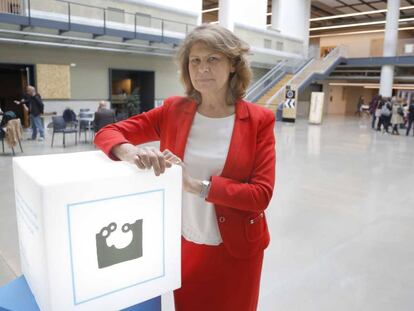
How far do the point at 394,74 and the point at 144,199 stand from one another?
78.4ft

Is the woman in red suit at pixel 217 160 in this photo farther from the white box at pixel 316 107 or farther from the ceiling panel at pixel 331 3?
the ceiling panel at pixel 331 3

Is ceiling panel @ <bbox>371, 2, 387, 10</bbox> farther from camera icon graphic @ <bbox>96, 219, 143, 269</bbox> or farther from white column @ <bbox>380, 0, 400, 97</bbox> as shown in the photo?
camera icon graphic @ <bbox>96, 219, 143, 269</bbox>

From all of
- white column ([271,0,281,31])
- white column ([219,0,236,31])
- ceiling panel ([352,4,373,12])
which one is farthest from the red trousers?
ceiling panel ([352,4,373,12])

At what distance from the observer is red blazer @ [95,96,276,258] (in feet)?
3.52

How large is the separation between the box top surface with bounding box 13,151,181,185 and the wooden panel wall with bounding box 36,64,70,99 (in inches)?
539

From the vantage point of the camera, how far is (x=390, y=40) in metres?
20.1

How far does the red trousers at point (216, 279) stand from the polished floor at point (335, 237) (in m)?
1.14

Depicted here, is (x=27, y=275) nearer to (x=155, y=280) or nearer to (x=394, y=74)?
(x=155, y=280)

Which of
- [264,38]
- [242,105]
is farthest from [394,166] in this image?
[264,38]

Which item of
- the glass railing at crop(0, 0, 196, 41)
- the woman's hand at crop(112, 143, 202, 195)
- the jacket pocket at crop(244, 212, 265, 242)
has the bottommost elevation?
the jacket pocket at crop(244, 212, 265, 242)

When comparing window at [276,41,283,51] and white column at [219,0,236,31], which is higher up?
white column at [219,0,236,31]

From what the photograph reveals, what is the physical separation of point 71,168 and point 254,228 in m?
0.67

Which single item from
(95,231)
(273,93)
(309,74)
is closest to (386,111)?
(273,93)

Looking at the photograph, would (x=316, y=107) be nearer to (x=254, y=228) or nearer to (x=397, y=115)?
(x=397, y=115)
